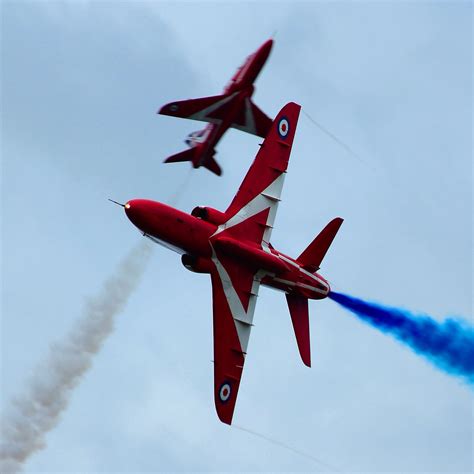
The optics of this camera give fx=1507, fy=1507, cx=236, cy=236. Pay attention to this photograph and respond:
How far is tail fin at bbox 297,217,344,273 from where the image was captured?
55125 mm

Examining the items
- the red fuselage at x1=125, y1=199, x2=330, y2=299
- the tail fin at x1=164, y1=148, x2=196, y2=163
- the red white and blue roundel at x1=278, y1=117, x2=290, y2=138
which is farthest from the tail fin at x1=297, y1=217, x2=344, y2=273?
the tail fin at x1=164, y1=148, x2=196, y2=163

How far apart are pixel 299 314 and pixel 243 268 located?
2.78m

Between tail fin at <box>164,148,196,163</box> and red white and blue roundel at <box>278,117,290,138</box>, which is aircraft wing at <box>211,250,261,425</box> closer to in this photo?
red white and blue roundel at <box>278,117,290,138</box>

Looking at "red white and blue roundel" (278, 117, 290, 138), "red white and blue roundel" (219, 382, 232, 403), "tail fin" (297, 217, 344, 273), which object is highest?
"red white and blue roundel" (278, 117, 290, 138)

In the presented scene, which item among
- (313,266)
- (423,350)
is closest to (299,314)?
(313,266)

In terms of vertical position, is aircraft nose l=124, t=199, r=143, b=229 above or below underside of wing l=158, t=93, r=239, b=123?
below

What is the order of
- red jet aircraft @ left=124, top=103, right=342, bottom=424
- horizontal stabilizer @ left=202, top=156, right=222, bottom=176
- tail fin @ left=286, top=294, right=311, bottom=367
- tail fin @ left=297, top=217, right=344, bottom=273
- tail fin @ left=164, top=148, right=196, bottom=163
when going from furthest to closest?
1. tail fin @ left=164, top=148, right=196, bottom=163
2. horizontal stabilizer @ left=202, top=156, right=222, bottom=176
3. tail fin @ left=297, top=217, right=344, bottom=273
4. tail fin @ left=286, top=294, right=311, bottom=367
5. red jet aircraft @ left=124, top=103, right=342, bottom=424

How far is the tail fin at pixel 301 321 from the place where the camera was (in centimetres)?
5497

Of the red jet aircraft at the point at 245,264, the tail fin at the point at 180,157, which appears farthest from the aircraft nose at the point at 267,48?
the tail fin at the point at 180,157

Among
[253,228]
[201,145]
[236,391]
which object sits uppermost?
[201,145]

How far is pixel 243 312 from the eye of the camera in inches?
2173

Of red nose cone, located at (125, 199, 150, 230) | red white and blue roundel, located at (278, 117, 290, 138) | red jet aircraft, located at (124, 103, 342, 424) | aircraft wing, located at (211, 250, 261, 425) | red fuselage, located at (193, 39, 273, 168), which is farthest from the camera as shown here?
red white and blue roundel, located at (278, 117, 290, 138)

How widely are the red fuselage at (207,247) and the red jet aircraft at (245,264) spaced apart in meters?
0.04

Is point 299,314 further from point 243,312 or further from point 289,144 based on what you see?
point 289,144
